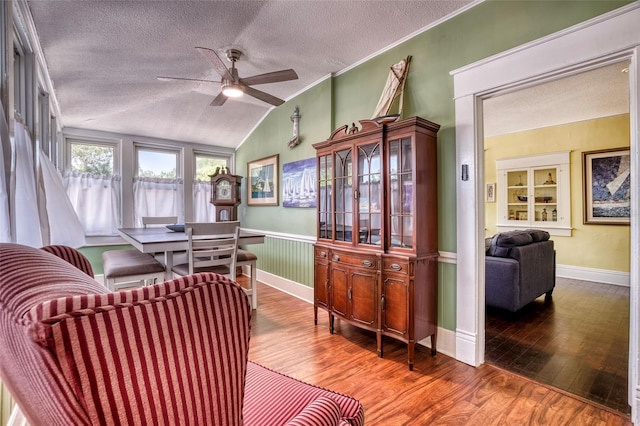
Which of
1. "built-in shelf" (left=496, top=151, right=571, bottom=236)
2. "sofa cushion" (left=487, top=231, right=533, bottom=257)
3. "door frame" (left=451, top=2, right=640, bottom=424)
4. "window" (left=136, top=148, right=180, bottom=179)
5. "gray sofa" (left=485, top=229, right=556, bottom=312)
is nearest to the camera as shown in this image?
"door frame" (left=451, top=2, right=640, bottom=424)

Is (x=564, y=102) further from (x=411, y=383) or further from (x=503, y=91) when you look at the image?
(x=411, y=383)

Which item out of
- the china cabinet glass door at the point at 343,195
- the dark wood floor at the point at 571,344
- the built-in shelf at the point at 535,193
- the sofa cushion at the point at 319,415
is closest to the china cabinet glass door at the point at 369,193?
the china cabinet glass door at the point at 343,195

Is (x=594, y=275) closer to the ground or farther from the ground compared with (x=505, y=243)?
closer to the ground

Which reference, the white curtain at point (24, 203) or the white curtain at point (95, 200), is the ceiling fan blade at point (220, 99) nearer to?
the white curtain at point (24, 203)

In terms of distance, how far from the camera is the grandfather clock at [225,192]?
184 inches

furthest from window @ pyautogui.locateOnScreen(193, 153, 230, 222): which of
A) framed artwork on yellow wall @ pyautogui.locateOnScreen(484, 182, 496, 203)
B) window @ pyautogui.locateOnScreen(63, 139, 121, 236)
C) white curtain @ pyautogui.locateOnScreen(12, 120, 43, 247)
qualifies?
framed artwork on yellow wall @ pyautogui.locateOnScreen(484, 182, 496, 203)

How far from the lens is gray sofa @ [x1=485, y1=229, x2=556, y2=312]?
304cm

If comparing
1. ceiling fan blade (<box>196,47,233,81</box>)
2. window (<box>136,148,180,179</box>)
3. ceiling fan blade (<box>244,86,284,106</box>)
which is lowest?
window (<box>136,148,180,179</box>)

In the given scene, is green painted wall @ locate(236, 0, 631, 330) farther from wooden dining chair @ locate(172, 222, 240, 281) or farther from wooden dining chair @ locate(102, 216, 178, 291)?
wooden dining chair @ locate(102, 216, 178, 291)

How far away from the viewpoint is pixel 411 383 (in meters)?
2.00

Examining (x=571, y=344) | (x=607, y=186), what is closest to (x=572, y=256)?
(x=607, y=186)

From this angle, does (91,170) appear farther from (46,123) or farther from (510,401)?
(510,401)

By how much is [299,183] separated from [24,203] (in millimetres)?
2685

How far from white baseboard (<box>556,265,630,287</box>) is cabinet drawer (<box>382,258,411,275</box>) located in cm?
431
